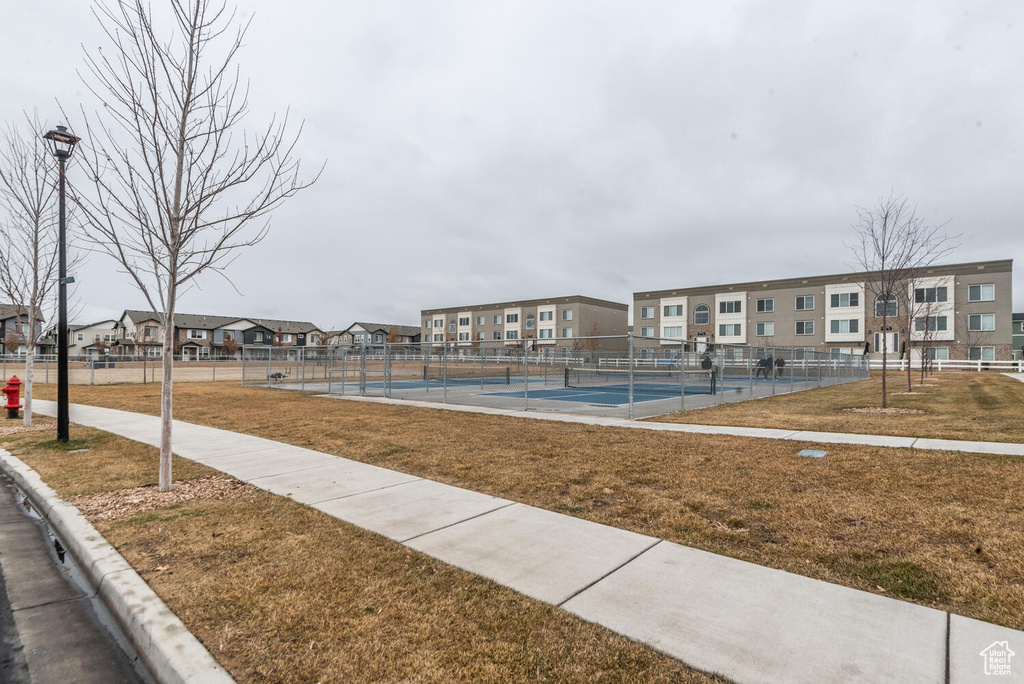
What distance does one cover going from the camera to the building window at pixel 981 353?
44.5 m

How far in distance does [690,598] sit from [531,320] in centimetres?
7284

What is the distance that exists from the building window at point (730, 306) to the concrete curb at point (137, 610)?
60.2 m

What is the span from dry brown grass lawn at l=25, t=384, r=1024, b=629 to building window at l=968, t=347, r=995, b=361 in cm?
5038

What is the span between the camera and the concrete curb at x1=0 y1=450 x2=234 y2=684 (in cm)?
289

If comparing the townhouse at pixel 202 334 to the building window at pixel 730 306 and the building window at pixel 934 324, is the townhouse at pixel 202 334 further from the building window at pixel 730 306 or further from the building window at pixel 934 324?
the building window at pixel 934 324

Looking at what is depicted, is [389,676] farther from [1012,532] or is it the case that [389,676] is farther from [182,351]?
[182,351]

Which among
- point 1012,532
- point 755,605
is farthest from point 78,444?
point 1012,532

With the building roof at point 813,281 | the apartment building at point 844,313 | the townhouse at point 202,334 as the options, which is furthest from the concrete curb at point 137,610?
the townhouse at point 202,334

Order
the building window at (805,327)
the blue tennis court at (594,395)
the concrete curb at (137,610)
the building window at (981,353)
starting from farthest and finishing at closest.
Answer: the building window at (805,327) < the building window at (981,353) < the blue tennis court at (594,395) < the concrete curb at (137,610)

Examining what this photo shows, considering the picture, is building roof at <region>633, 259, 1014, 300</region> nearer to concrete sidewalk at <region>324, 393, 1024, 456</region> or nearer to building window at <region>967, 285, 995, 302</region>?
building window at <region>967, 285, 995, 302</region>

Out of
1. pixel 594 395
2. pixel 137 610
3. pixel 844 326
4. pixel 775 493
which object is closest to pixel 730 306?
pixel 844 326

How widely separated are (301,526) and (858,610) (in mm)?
4673

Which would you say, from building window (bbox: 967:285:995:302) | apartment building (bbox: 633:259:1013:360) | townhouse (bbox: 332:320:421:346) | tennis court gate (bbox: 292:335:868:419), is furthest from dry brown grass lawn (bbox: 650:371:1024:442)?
townhouse (bbox: 332:320:421:346)

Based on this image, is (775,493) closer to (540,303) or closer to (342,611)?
(342,611)
